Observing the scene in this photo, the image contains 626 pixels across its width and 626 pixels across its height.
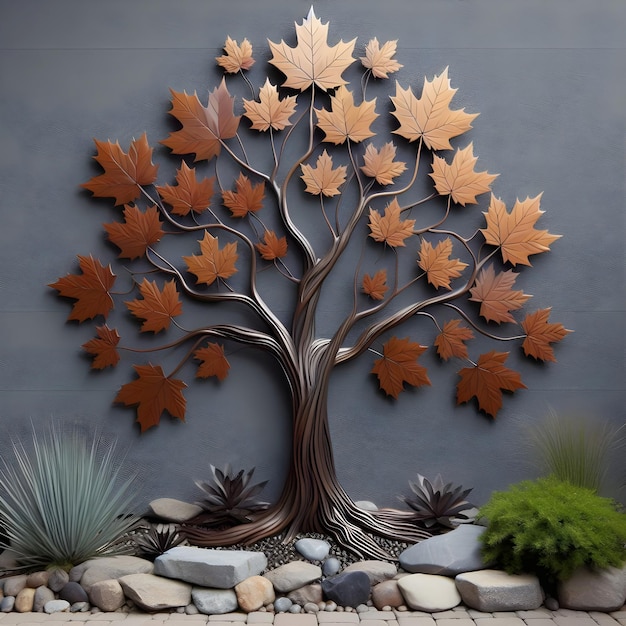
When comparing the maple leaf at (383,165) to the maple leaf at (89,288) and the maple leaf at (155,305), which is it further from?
the maple leaf at (89,288)

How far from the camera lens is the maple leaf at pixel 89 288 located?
11.4 ft

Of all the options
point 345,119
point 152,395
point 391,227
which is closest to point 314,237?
point 391,227

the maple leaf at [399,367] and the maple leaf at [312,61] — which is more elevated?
the maple leaf at [312,61]

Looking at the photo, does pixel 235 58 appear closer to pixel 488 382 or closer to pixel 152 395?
pixel 152 395

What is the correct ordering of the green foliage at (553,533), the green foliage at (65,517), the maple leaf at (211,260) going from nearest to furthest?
the green foliage at (553,533) < the green foliage at (65,517) < the maple leaf at (211,260)

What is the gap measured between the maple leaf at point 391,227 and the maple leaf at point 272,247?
46cm

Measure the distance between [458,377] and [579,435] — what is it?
0.64m

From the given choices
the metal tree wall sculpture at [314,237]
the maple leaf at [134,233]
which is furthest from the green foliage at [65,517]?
the maple leaf at [134,233]

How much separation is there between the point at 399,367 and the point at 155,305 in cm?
127

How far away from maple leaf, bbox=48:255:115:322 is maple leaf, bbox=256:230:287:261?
781mm

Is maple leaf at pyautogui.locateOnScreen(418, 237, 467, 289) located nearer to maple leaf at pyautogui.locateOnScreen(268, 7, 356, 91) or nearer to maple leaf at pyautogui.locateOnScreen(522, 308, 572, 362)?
maple leaf at pyautogui.locateOnScreen(522, 308, 572, 362)

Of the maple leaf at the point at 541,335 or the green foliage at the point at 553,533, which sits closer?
the green foliage at the point at 553,533

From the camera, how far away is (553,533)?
277 centimetres

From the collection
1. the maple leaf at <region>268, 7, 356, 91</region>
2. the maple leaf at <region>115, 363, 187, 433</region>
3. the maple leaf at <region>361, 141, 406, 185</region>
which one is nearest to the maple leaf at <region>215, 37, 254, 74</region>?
the maple leaf at <region>268, 7, 356, 91</region>
